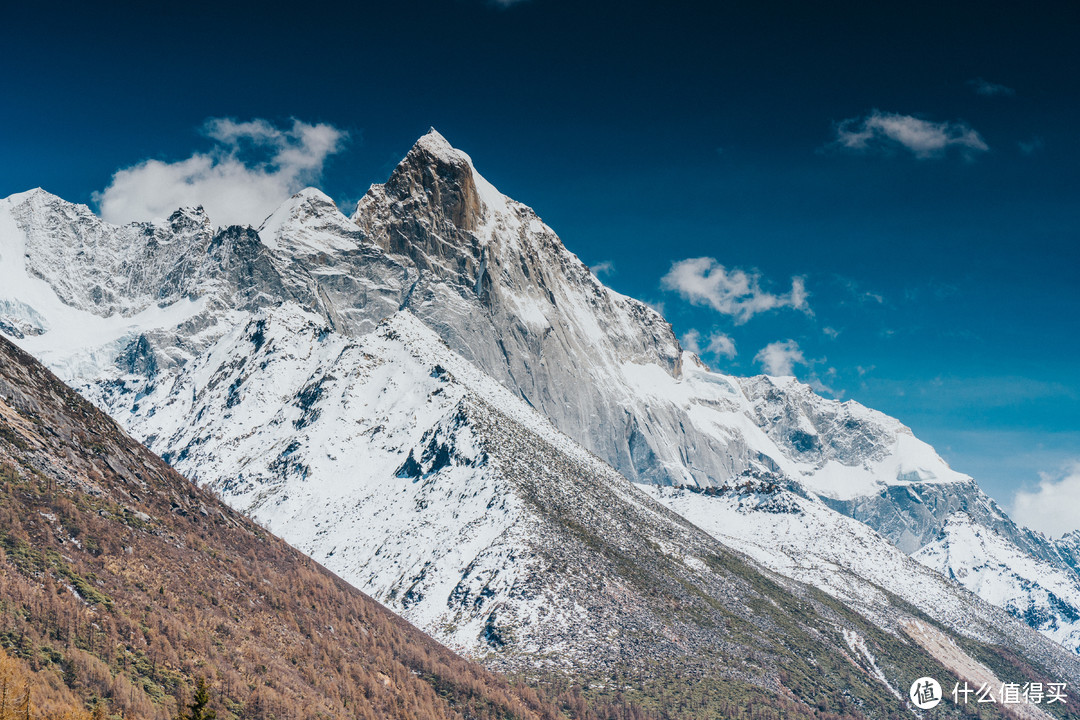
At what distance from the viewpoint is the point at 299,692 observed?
13238 centimetres

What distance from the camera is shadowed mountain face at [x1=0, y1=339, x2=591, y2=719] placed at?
109312 mm

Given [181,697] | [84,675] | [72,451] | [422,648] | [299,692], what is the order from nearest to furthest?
[84,675], [181,697], [299,692], [72,451], [422,648]

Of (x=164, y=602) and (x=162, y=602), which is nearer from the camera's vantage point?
(x=162, y=602)

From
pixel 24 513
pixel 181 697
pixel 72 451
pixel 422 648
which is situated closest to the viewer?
pixel 181 697

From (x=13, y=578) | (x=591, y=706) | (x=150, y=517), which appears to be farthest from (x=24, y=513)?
(x=591, y=706)

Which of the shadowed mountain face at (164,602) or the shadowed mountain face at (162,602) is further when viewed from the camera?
the shadowed mountain face at (164,602)

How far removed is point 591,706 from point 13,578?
122850 millimetres

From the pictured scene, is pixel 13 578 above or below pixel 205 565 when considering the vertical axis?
below

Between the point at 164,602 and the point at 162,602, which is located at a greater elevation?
the point at 164,602

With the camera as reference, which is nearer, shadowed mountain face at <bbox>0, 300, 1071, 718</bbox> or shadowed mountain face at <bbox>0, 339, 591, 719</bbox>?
shadowed mountain face at <bbox>0, 339, 591, 719</bbox>

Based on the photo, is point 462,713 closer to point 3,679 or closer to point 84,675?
point 84,675

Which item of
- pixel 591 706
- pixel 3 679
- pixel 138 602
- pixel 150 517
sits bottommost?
pixel 3 679

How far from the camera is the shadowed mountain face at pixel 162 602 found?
109m

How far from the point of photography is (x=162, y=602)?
12900cm
